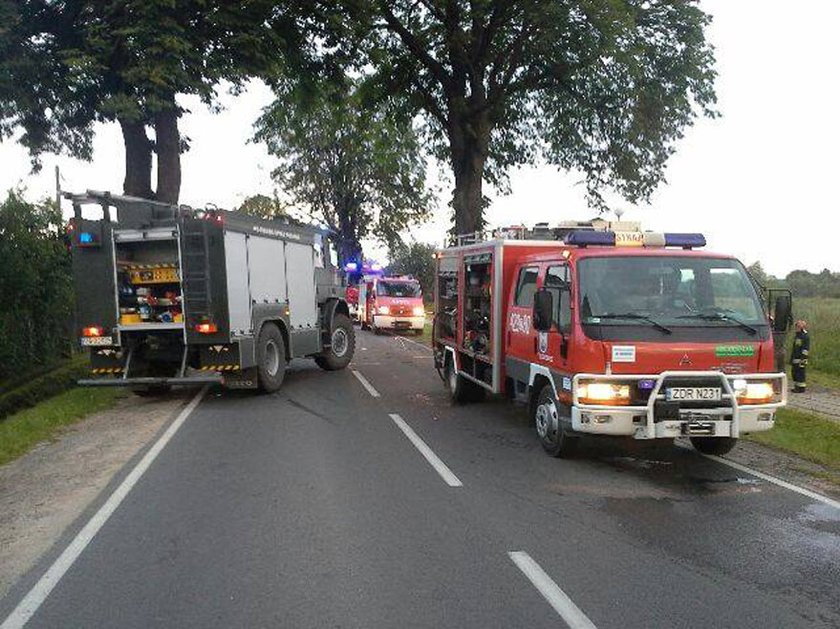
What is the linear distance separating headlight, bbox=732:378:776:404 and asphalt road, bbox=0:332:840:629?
79cm

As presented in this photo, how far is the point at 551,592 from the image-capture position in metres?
4.54

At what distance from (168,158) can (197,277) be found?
384 inches

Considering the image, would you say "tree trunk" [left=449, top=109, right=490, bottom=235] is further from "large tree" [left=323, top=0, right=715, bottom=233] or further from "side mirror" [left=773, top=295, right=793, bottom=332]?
"side mirror" [left=773, top=295, right=793, bottom=332]

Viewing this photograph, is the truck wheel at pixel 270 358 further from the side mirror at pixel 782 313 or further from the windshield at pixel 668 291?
the side mirror at pixel 782 313

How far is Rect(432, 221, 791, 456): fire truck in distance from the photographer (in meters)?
7.23

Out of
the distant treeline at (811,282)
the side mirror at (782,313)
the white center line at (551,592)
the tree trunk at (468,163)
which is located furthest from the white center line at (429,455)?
the distant treeline at (811,282)

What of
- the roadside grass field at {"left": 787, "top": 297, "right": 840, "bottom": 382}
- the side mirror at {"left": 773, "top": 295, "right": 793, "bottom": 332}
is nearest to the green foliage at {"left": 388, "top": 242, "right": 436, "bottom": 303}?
the roadside grass field at {"left": 787, "top": 297, "right": 840, "bottom": 382}

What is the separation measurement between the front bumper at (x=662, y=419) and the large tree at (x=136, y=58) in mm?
12604

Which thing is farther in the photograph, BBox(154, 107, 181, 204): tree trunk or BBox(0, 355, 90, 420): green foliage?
BBox(154, 107, 181, 204): tree trunk

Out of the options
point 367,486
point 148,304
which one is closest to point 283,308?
point 148,304

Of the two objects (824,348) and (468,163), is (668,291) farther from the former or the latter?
(468,163)

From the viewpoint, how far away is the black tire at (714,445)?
8.39 metres

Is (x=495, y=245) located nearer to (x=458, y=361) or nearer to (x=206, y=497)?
(x=458, y=361)

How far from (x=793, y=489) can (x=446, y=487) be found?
10.7ft
